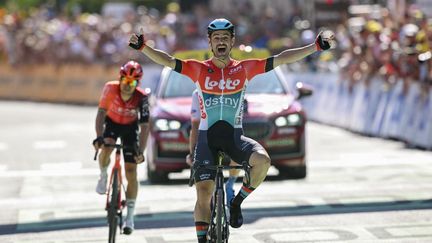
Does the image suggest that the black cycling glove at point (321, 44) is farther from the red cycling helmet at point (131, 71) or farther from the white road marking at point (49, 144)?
the white road marking at point (49, 144)

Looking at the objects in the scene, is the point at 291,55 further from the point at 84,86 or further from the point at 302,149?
the point at 84,86

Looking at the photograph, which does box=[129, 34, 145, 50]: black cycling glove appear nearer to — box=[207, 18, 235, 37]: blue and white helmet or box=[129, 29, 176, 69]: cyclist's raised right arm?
box=[129, 29, 176, 69]: cyclist's raised right arm

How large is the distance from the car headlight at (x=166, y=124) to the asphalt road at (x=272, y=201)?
810 mm

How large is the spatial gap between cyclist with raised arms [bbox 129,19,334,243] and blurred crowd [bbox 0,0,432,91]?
10.7 metres

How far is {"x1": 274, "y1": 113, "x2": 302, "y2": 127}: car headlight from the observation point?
16594mm

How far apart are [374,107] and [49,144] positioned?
6599mm

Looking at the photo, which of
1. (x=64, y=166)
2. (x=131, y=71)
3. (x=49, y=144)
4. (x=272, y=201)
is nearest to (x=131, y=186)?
(x=131, y=71)

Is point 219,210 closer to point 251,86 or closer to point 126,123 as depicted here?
point 126,123

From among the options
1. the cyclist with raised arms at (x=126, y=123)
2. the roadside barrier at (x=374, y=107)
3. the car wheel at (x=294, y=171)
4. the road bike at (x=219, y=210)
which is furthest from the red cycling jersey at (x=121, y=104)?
the roadside barrier at (x=374, y=107)

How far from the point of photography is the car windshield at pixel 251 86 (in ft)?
57.3

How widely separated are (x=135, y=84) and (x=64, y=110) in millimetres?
25352

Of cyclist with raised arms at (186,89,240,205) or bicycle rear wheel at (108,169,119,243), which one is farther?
bicycle rear wheel at (108,169,119,243)

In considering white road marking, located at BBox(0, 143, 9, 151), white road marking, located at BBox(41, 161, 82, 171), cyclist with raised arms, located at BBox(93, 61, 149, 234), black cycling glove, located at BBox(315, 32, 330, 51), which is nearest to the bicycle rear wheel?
cyclist with raised arms, located at BBox(93, 61, 149, 234)

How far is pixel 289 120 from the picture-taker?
16.7 metres
